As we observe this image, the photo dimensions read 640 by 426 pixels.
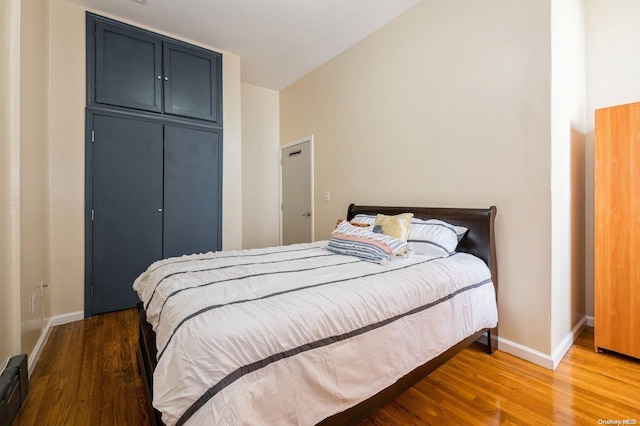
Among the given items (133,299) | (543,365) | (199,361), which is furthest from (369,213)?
(133,299)

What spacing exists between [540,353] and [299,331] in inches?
72.8

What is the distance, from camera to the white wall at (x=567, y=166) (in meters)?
1.92

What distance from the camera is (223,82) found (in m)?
3.62

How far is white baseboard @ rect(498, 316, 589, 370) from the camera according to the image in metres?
1.88

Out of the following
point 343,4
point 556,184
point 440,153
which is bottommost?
point 556,184

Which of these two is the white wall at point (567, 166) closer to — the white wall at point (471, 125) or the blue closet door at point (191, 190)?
the white wall at point (471, 125)

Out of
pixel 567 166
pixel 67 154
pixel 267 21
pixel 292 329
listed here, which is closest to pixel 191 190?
pixel 67 154

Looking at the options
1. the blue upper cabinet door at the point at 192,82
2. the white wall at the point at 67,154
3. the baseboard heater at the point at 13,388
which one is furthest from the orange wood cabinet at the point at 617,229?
the white wall at the point at 67,154

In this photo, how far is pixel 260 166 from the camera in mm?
4535

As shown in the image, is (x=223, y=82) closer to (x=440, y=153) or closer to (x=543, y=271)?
(x=440, y=153)

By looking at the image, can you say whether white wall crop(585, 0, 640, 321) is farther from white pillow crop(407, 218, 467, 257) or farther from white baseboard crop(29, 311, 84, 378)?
white baseboard crop(29, 311, 84, 378)

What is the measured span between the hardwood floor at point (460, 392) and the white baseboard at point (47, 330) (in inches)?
1.9

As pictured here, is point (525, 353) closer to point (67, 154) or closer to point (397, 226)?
point (397, 226)

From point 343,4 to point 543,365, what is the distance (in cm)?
331
